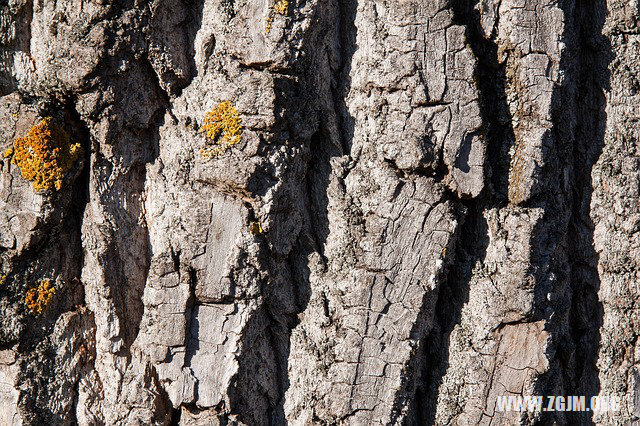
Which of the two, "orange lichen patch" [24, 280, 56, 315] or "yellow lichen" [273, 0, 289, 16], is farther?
"orange lichen patch" [24, 280, 56, 315]

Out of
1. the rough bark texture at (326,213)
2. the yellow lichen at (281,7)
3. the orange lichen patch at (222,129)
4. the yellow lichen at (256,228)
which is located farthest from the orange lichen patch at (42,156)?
the yellow lichen at (281,7)

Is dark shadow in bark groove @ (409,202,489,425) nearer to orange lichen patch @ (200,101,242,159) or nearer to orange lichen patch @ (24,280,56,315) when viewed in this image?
orange lichen patch @ (200,101,242,159)

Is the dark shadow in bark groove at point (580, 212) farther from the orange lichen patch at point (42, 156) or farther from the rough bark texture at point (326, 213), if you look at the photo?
the orange lichen patch at point (42, 156)

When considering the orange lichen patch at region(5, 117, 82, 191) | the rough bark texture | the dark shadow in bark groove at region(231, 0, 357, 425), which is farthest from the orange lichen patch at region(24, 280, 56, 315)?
the dark shadow in bark groove at region(231, 0, 357, 425)

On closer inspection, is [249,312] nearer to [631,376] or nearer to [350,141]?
[350,141]

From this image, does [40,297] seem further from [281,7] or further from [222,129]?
[281,7]

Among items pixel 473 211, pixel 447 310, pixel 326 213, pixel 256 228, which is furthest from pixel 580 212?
pixel 256 228

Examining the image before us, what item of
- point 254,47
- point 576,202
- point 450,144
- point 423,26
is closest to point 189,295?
point 254,47
